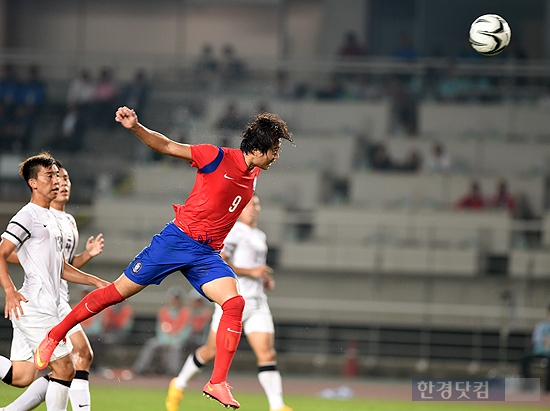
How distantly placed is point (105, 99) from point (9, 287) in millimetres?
14457

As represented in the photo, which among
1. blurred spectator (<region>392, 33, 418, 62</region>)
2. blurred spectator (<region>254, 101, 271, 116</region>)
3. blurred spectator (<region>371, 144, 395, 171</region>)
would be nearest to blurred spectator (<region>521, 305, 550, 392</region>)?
blurred spectator (<region>371, 144, 395, 171</region>)

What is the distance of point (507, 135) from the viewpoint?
19469 millimetres

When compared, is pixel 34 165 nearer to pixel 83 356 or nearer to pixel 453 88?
pixel 83 356

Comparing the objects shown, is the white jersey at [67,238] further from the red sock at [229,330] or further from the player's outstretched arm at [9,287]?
the red sock at [229,330]

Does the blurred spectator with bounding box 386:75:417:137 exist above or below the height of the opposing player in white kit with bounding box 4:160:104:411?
above

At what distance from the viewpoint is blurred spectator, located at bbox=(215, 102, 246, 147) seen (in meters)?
18.3

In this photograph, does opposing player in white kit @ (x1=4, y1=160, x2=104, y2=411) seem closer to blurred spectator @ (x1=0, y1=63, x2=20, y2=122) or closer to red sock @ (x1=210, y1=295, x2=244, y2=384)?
red sock @ (x1=210, y1=295, x2=244, y2=384)

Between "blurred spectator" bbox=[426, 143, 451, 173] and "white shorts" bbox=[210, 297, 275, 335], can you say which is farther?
"blurred spectator" bbox=[426, 143, 451, 173]

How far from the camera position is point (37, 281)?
6.88 m

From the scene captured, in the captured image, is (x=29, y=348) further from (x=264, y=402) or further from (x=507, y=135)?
(x=507, y=135)

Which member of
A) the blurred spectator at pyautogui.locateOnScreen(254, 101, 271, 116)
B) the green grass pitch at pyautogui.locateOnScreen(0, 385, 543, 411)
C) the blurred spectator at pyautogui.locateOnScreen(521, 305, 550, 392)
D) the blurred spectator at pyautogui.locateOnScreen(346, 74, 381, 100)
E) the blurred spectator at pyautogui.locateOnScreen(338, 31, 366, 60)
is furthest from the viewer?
the blurred spectator at pyautogui.locateOnScreen(338, 31, 366, 60)

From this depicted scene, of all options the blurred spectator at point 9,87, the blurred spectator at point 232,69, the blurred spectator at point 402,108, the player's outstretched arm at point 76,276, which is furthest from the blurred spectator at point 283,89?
the player's outstretched arm at point 76,276

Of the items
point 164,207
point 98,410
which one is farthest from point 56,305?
point 164,207

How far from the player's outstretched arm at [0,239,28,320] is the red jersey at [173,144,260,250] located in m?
1.28
